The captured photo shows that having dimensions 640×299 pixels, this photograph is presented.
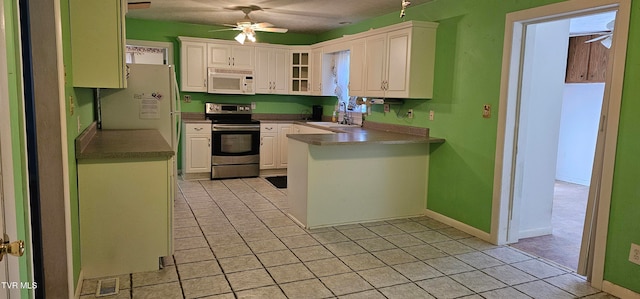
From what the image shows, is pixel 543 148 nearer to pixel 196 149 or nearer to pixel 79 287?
pixel 79 287

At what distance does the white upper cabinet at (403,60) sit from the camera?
438cm

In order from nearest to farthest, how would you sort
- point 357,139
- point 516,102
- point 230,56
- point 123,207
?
1. point 123,207
2. point 516,102
3. point 357,139
4. point 230,56

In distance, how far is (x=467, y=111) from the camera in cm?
407

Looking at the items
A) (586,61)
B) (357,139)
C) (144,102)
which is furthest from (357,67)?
(586,61)

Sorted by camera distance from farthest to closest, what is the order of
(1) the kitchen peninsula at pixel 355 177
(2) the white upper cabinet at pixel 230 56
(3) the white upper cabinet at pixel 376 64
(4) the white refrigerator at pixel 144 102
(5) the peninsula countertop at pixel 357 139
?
(2) the white upper cabinet at pixel 230 56 < (3) the white upper cabinet at pixel 376 64 < (4) the white refrigerator at pixel 144 102 < (1) the kitchen peninsula at pixel 355 177 < (5) the peninsula countertop at pixel 357 139

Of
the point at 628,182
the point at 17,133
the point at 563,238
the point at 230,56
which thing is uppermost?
the point at 230,56

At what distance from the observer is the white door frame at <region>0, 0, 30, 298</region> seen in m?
1.06

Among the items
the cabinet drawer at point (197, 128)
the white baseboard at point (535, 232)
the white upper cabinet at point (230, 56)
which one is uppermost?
the white upper cabinet at point (230, 56)

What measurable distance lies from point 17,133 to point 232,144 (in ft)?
17.0

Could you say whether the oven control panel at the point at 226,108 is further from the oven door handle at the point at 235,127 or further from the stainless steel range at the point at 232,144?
the oven door handle at the point at 235,127

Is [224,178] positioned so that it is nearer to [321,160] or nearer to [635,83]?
[321,160]

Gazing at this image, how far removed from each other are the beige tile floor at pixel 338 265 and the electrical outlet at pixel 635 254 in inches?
11.7

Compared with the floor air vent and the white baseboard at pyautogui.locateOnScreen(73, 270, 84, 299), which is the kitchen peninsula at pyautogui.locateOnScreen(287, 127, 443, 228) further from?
the white baseboard at pyautogui.locateOnScreen(73, 270, 84, 299)

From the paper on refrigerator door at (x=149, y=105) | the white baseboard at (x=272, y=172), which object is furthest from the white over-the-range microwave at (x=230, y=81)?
the paper on refrigerator door at (x=149, y=105)
